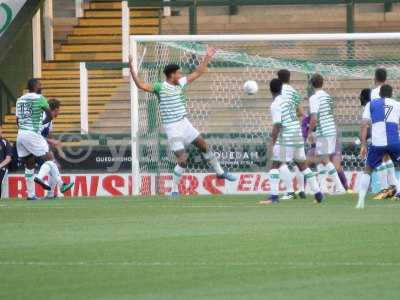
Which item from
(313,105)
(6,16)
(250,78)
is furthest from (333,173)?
(6,16)

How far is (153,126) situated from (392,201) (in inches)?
266

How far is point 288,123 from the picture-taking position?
21.9 meters

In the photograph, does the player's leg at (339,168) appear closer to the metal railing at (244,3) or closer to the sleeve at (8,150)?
the metal railing at (244,3)

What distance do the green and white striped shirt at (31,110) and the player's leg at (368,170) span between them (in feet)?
21.3

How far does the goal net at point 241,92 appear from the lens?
26859 mm

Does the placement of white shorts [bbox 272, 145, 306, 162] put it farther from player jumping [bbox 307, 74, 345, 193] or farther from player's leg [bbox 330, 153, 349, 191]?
player's leg [bbox 330, 153, 349, 191]

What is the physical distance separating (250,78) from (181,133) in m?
4.49

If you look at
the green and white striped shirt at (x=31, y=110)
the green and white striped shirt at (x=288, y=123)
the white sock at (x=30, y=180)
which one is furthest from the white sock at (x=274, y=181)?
Result: the white sock at (x=30, y=180)

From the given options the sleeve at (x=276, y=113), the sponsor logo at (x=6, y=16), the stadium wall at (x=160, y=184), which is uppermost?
the sponsor logo at (x=6, y=16)

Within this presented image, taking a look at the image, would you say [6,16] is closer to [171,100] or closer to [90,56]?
[90,56]

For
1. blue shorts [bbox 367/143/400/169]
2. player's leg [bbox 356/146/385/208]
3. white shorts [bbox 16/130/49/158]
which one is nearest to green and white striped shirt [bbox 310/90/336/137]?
blue shorts [bbox 367/143/400/169]

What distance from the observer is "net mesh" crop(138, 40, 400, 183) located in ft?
88.4

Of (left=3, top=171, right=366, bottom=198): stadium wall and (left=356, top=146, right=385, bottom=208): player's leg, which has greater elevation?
(left=356, top=146, right=385, bottom=208): player's leg

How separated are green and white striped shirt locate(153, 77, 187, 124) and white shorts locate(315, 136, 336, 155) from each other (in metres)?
2.81
